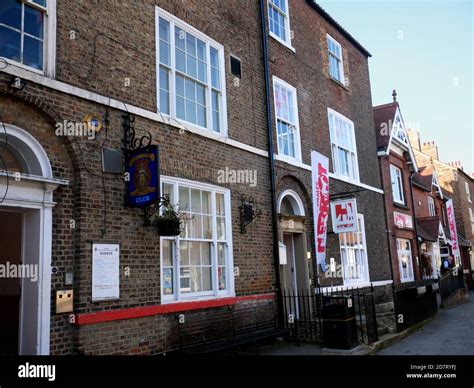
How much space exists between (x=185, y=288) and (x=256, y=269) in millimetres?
2397

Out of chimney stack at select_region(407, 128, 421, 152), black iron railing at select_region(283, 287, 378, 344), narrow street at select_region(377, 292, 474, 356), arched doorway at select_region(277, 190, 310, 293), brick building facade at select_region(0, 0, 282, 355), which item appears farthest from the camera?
chimney stack at select_region(407, 128, 421, 152)

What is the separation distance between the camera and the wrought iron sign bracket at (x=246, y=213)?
417 inches

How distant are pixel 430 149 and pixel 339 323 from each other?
111ft

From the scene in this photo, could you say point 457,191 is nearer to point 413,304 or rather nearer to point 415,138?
point 415,138

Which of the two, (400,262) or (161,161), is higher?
(161,161)

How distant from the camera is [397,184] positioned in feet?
71.5

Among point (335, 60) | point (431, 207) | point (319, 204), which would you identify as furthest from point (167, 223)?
point (431, 207)

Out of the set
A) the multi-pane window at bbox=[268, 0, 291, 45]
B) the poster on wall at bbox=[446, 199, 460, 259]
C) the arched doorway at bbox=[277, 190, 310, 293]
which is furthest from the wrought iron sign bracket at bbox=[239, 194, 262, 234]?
the poster on wall at bbox=[446, 199, 460, 259]

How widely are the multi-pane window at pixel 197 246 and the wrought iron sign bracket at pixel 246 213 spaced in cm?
46

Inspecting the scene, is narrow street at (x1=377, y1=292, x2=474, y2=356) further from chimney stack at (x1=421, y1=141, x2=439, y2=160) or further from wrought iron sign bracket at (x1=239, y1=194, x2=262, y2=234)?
chimney stack at (x1=421, y1=141, x2=439, y2=160)

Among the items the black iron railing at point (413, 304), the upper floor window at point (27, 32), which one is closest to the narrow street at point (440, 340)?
the black iron railing at point (413, 304)

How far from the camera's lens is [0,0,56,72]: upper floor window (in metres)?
6.73

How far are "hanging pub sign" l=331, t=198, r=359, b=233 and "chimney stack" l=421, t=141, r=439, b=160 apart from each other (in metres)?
28.3

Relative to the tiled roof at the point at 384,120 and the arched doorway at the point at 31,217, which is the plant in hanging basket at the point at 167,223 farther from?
the tiled roof at the point at 384,120
